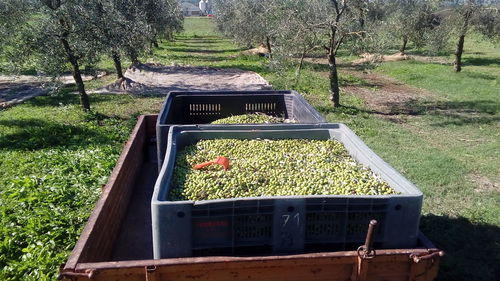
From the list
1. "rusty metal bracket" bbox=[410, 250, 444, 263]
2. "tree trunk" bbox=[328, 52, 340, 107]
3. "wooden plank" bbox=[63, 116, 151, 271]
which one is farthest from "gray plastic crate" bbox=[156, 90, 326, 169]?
"tree trunk" bbox=[328, 52, 340, 107]

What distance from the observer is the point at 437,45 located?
20.5 m

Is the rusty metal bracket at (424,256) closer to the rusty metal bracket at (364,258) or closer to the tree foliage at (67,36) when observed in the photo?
the rusty metal bracket at (364,258)

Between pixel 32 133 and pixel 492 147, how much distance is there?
11019 mm

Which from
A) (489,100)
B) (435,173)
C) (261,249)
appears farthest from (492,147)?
(261,249)

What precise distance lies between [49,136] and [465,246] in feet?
29.1

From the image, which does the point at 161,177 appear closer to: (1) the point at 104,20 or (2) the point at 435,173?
(2) the point at 435,173

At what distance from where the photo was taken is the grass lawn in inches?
208

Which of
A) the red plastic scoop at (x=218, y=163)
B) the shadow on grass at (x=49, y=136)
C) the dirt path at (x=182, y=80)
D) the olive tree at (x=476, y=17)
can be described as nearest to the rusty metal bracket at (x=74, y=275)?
the red plastic scoop at (x=218, y=163)

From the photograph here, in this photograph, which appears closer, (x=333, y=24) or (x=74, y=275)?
(x=74, y=275)

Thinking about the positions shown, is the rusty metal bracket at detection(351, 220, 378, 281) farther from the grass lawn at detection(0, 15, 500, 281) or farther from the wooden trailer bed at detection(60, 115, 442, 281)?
the grass lawn at detection(0, 15, 500, 281)

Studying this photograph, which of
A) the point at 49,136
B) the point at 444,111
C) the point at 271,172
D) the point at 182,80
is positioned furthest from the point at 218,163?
the point at 182,80

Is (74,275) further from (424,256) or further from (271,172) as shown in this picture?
(424,256)

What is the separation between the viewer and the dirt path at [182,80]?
667 inches

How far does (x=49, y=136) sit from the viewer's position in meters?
9.79
